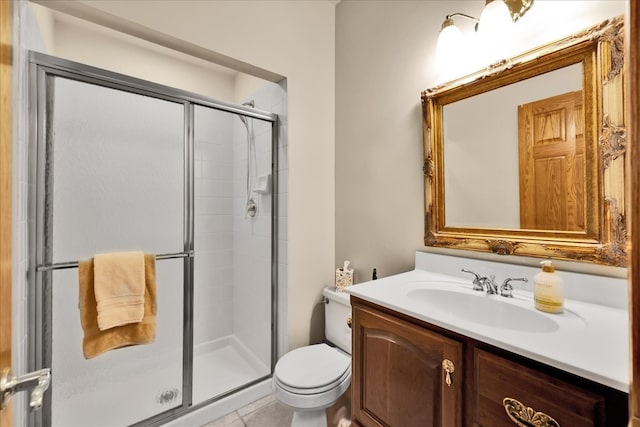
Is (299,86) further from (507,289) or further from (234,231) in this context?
(507,289)

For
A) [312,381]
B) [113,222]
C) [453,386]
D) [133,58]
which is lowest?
[312,381]

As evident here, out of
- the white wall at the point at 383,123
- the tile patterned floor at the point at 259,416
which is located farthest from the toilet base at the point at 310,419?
the white wall at the point at 383,123

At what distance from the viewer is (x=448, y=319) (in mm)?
828

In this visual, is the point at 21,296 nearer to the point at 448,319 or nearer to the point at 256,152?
the point at 256,152

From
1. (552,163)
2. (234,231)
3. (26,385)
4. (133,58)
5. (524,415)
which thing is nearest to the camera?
(26,385)

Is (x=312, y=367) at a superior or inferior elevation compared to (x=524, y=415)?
inferior

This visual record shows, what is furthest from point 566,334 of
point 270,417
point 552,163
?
point 270,417

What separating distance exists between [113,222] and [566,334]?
195 centimetres

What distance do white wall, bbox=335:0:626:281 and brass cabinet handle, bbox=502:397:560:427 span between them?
64 centimetres

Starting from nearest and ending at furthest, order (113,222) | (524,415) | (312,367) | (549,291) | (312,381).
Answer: (524,415)
(549,291)
(312,381)
(312,367)
(113,222)

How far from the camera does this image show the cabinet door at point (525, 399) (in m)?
0.59

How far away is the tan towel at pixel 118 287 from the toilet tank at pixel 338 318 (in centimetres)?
104

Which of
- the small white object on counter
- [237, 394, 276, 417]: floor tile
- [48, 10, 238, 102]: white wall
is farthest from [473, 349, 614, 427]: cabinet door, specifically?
[48, 10, 238, 102]: white wall

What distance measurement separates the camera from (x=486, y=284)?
113cm
